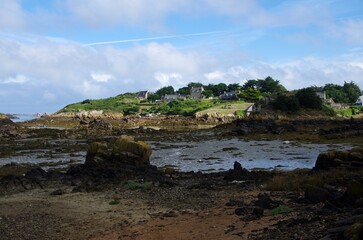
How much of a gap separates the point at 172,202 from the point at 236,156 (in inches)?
685

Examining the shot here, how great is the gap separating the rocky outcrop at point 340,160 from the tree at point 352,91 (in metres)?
106

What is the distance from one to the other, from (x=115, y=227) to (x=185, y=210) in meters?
2.43

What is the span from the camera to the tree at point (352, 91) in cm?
11656

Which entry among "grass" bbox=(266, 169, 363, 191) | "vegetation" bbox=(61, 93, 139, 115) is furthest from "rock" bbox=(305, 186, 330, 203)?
"vegetation" bbox=(61, 93, 139, 115)

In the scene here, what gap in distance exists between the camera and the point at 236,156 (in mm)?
31016

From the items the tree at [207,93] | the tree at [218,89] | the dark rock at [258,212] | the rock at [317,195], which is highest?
the tree at [218,89]

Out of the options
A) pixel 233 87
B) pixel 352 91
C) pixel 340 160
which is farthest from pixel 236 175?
pixel 233 87

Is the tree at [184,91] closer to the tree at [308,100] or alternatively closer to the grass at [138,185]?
the tree at [308,100]

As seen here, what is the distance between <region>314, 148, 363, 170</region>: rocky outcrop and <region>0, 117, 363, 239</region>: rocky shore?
4cm

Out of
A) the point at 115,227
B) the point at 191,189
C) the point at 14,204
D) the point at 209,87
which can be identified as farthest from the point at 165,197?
the point at 209,87

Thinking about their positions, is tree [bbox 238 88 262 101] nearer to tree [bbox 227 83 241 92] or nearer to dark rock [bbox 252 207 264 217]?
tree [bbox 227 83 241 92]

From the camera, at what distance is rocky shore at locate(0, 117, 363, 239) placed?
914 cm

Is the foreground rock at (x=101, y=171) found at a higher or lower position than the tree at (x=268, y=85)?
lower

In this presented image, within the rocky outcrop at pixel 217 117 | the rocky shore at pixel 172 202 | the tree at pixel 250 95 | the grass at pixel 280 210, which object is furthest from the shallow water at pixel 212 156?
the tree at pixel 250 95
